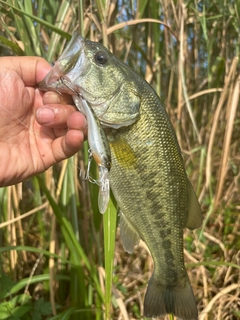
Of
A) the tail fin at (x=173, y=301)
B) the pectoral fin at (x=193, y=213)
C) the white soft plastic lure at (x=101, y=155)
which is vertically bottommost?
the tail fin at (x=173, y=301)

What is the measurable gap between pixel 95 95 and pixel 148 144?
0.20m

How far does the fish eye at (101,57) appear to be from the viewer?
3.56 feet


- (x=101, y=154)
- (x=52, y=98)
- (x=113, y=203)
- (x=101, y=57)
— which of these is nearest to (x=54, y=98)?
(x=52, y=98)

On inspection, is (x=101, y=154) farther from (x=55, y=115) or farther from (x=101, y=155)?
(x=55, y=115)

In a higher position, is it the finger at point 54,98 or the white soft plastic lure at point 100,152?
the finger at point 54,98

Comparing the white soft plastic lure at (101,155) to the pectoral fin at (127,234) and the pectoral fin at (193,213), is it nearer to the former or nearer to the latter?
the pectoral fin at (127,234)

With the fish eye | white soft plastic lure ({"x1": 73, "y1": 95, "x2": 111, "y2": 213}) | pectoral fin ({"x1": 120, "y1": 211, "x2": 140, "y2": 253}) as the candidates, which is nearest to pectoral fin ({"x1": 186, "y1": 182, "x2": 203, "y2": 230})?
pectoral fin ({"x1": 120, "y1": 211, "x2": 140, "y2": 253})

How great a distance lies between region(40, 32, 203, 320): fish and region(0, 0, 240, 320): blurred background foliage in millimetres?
141

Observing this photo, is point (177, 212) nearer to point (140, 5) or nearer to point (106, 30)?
point (106, 30)

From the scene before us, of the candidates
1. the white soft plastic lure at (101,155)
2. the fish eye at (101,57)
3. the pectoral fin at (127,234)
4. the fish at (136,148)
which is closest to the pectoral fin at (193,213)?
the fish at (136,148)

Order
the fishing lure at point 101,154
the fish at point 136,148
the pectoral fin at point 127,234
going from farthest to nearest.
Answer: the pectoral fin at point 127,234 → the fish at point 136,148 → the fishing lure at point 101,154

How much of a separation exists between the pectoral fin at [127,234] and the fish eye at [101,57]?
48 centimetres

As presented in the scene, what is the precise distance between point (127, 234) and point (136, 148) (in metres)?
0.31

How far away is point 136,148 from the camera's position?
112 cm
